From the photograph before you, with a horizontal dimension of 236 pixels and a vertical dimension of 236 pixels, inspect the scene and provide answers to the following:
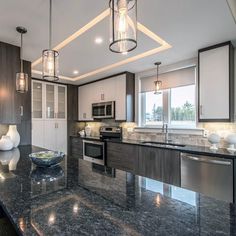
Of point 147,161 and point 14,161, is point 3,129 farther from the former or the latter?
point 147,161

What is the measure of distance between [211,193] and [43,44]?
3.01 m

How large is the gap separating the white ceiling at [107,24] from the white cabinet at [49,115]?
5.25ft

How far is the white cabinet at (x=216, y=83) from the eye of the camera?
2469mm

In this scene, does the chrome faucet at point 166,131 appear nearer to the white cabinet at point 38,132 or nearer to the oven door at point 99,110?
the oven door at point 99,110

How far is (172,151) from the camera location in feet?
8.80

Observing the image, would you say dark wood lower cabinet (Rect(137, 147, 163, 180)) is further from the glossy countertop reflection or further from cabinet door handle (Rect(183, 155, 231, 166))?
the glossy countertop reflection

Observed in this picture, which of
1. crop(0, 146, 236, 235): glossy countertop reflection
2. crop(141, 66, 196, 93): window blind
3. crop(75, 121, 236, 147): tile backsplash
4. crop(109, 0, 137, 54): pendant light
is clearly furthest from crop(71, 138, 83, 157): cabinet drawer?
crop(109, 0, 137, 54): pendant light

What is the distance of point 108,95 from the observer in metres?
4.30

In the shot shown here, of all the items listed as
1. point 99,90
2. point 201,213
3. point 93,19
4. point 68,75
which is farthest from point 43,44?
point 201,213

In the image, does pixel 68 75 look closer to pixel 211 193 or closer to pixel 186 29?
pixel 186 29

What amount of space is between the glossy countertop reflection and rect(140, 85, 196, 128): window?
242cm

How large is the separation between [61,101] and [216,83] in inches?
150

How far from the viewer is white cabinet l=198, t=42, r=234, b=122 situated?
2469 millimetres

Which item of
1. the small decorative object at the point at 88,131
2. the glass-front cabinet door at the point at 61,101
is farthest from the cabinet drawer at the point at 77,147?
the glass-front cabinet door at the point at 61,101
